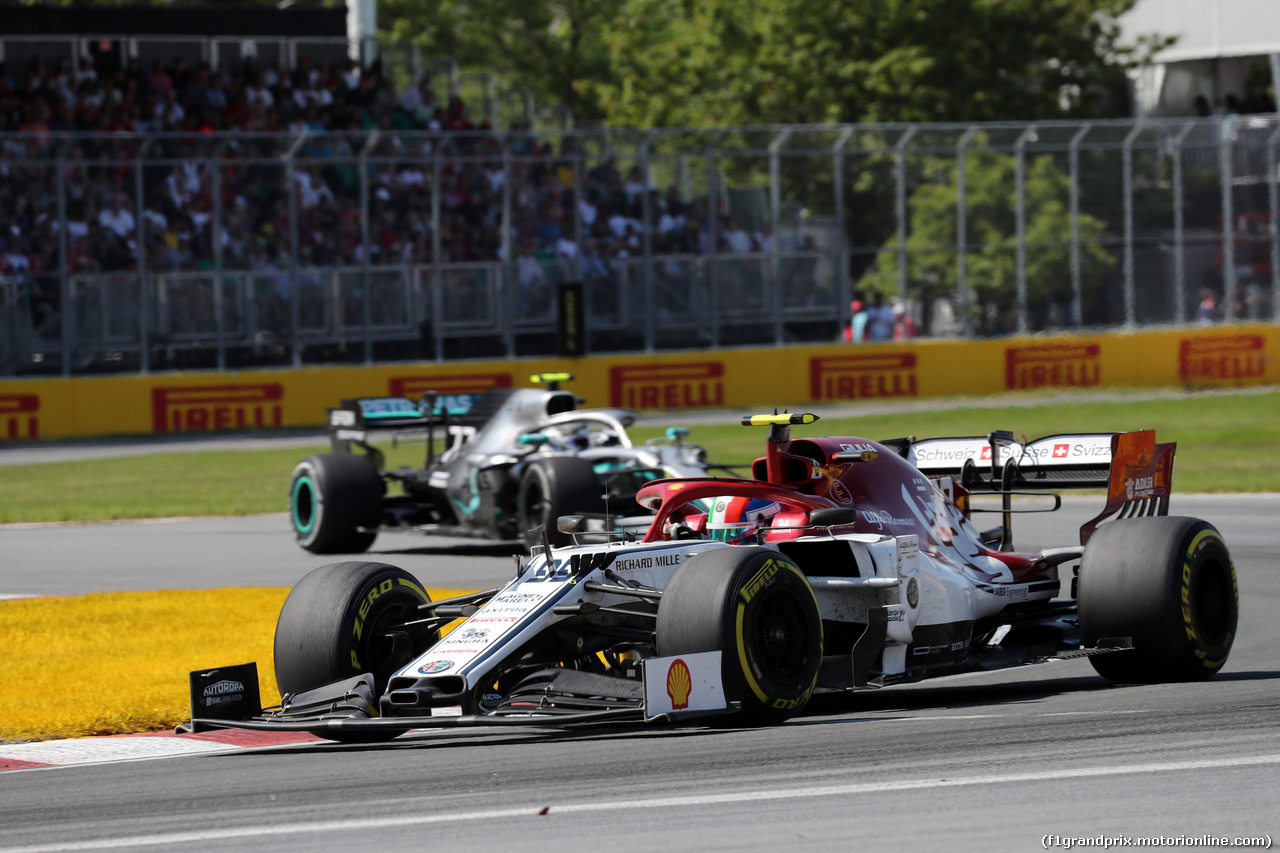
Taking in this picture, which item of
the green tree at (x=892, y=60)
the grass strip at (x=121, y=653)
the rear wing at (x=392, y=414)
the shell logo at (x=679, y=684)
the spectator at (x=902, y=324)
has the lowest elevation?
the grass strip at (x=121, y=653)

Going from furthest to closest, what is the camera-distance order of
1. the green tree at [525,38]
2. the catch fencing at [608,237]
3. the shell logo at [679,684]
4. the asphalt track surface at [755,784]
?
1. the green tree at [525,38]
2. the catch fencing at [608,237]
3. the shell logo at [679,684]
4. the asphalt track surface at [755,784]

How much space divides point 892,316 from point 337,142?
10225 mm

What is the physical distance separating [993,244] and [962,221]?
2.40ft

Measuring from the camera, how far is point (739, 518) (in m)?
8.62

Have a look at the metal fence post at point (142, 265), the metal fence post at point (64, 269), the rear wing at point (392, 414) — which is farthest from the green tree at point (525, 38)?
the rear wing at point (392, 414)

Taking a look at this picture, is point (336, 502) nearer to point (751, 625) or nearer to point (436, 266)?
point (751, 625)

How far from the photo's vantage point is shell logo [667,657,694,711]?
22.8 ft

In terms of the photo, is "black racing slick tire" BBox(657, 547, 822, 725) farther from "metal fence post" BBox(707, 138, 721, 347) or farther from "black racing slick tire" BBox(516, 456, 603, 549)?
"metal fence post" BBox(707, 138, 721, 347)

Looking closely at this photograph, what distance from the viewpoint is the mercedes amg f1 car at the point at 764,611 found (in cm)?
707

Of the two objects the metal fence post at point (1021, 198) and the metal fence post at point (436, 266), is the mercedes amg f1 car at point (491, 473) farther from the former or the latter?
the metal fence post at point (1021, 198)

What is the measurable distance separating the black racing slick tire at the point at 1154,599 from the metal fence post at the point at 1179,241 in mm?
25005

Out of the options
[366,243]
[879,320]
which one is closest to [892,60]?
[879,320]

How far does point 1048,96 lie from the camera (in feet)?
148

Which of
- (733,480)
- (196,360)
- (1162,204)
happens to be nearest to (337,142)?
(196,360)
